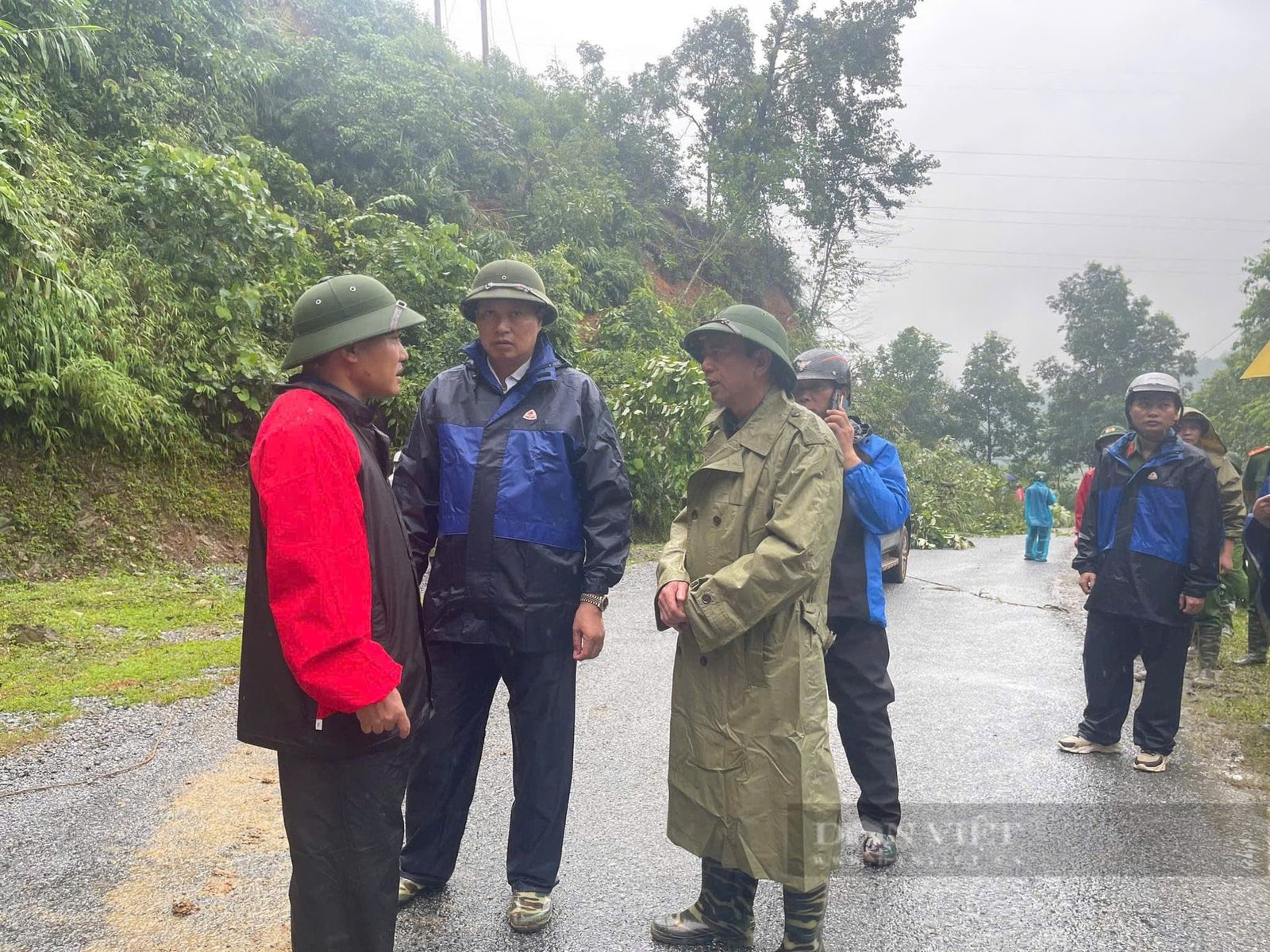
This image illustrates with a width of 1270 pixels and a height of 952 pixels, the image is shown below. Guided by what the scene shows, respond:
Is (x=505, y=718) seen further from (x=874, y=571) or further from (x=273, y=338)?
(x=273, y=338)

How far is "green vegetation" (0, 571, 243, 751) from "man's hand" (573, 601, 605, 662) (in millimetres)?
3238

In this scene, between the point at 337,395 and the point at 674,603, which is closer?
the point at 337,395

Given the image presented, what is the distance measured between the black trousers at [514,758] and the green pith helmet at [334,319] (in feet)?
3.76

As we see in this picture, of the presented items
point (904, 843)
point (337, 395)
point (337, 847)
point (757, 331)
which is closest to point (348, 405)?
point (337, 395)

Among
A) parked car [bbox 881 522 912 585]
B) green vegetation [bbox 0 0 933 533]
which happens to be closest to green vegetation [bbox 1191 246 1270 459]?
green vegetation [bbox 0 0 933 533]

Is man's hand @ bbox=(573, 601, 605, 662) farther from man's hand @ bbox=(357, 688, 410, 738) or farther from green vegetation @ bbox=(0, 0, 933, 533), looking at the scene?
green vegetation @ bbox=(0, 0, 933, 533)

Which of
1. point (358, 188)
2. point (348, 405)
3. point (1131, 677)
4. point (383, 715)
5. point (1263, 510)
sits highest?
point (358, 188)

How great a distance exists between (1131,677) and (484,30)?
29.4 m

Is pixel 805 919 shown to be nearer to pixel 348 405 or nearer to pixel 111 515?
pixel 348 405

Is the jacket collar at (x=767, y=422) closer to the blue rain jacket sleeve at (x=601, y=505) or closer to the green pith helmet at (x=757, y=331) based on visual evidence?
the green pith helmet at (x=757, y=331)

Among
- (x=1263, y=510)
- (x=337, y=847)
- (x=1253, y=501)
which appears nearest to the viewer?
(x=337, y=847)

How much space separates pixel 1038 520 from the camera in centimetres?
1639

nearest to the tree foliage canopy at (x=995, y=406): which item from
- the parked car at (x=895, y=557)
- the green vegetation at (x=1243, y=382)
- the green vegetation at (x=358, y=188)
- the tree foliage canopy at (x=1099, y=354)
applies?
the tree foliage canopy at (x=1099, y=354)

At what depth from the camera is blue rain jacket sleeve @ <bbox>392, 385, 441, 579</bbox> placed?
3.17 meters
